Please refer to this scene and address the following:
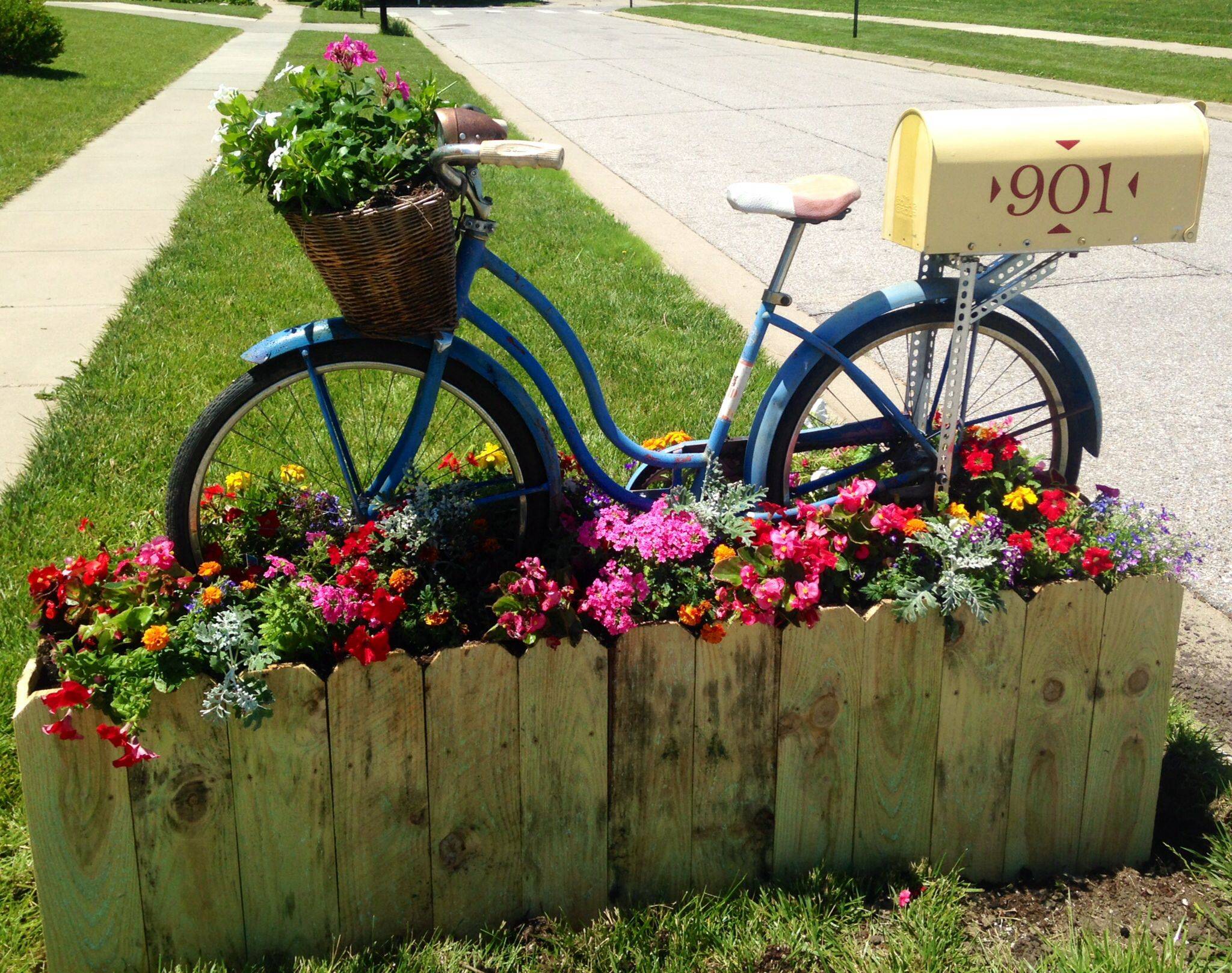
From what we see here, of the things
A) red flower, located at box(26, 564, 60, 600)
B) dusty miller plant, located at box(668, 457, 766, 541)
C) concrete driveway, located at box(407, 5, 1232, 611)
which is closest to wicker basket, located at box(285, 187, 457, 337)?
dusty miller plant, located at box(668, 457, 766, 541)

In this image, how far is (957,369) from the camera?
2742 mm

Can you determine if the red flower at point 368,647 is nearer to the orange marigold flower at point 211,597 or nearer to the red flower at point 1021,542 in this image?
the orange marigold flower at point 211,597

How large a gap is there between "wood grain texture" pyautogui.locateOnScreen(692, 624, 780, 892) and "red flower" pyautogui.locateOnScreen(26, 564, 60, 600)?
1.30 metres

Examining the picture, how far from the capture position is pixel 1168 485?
4.27 metres

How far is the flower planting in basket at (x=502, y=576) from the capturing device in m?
2.17

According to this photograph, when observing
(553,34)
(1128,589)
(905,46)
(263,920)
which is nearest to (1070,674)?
(1128,589)

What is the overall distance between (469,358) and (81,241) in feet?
19.3

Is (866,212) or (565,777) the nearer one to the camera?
(565,777)

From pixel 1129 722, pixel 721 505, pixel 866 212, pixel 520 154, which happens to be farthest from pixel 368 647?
pixel 866 212

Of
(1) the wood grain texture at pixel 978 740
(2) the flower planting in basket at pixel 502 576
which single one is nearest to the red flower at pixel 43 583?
(2) the flower planting in basket at pixel 502 576

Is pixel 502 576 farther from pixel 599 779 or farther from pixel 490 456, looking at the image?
pixel 490 456

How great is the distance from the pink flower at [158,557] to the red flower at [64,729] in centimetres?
38

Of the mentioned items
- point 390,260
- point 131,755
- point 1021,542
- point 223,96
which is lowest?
point 131,755

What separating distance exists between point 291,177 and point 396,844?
1.29 metres
